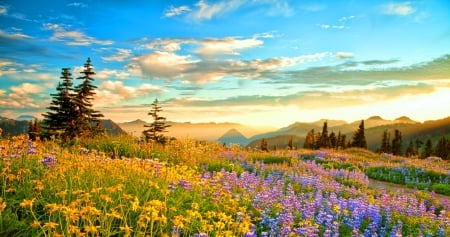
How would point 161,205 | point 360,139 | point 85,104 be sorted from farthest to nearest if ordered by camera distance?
point 360,139 < point 85,104 < point 161,205

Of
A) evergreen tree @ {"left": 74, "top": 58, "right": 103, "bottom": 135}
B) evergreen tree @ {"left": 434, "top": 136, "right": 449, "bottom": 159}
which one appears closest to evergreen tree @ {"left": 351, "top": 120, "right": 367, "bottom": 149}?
evergreen tree @ {"left": 434, "top": 136, "right": 449, "bottom": 159}

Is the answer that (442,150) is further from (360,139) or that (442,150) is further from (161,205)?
(161,205)

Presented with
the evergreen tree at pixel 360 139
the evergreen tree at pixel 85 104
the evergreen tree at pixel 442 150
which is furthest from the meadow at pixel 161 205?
the evergreen tree at pixel 442 150

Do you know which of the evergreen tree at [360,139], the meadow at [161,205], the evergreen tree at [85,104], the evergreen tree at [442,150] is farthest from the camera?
the evergreen tree at [442,150]

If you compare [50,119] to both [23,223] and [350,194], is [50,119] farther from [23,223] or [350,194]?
[23,223]

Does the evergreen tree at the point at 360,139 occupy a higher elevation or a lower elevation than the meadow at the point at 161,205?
higher

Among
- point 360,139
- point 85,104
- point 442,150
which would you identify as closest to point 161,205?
point 85,104

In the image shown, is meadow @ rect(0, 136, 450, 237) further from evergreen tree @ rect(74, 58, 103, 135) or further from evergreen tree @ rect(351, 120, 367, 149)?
evergreen tree @ rect(351, 120, 367, 149)

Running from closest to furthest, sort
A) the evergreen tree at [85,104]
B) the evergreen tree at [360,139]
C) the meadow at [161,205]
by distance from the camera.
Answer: the meadow at [161,205] → the evergreen tree at [85,104] → the evergreen tree at [360,139]

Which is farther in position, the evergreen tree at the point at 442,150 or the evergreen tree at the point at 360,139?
the evergreen tree at the point at 442,150

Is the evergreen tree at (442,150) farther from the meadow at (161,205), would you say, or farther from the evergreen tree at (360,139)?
the meadow at (161,205)

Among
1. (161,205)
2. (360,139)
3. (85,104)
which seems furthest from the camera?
(360,139)

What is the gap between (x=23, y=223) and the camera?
17.9ft

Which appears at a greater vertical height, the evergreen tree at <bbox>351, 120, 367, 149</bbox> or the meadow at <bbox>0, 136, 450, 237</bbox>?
the evergreen tree at <bbox>351, 120, 367, 149</bbox>
